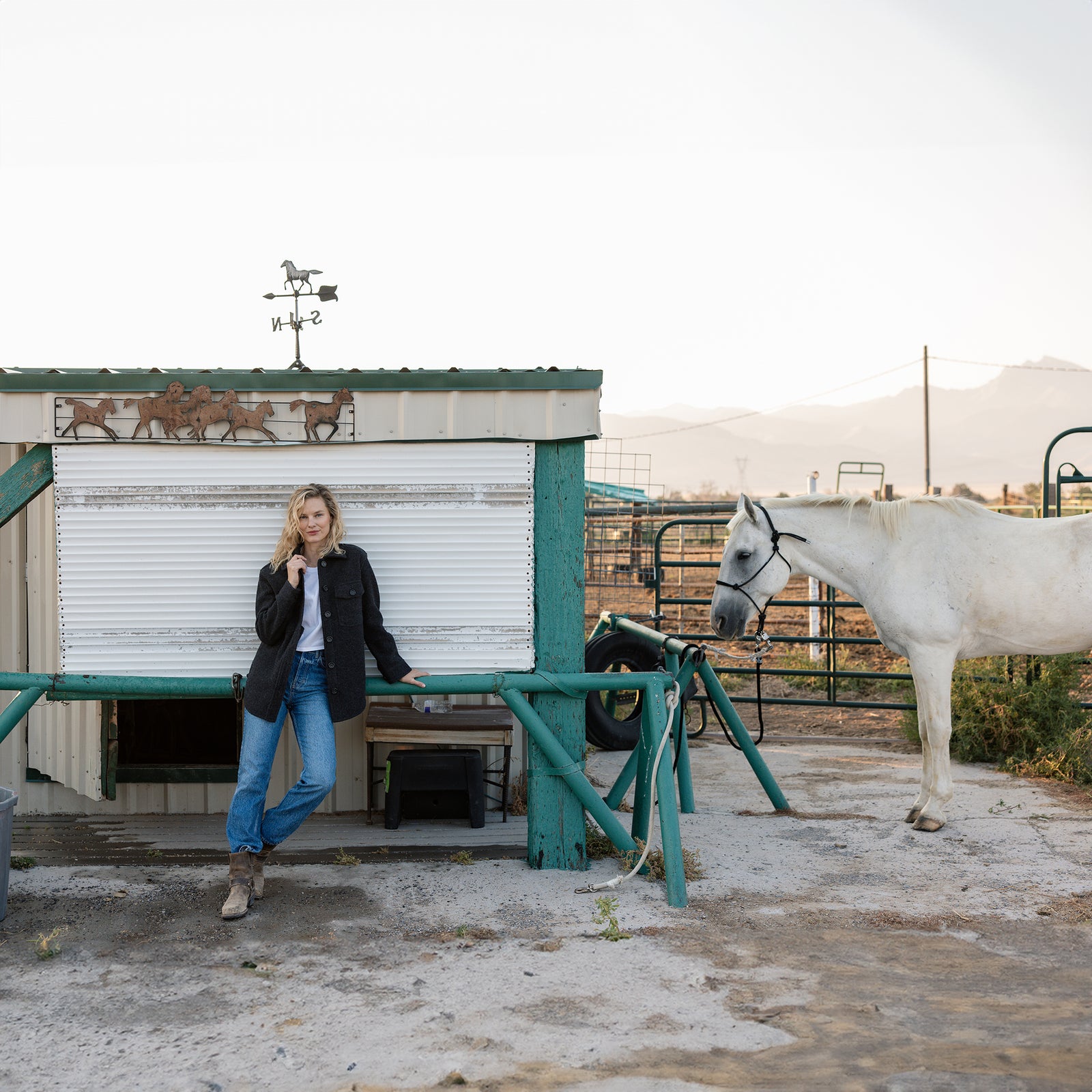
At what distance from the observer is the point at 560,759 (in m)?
4.79

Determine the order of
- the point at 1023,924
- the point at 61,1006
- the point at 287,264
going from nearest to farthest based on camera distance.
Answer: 1. the point at 61,1006
2. the point at 1023,924
3. the point at 287,264

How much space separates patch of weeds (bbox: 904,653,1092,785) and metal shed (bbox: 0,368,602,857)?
3.90 meters

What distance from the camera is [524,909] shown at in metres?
4.38

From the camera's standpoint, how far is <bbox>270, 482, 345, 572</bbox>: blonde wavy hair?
4.42 metres

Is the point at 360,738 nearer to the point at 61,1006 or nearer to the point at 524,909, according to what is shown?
the point at 524,909

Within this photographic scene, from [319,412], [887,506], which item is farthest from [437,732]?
[887,506]

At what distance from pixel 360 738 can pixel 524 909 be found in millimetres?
1985

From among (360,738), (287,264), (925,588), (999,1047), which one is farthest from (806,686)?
(999,1047)

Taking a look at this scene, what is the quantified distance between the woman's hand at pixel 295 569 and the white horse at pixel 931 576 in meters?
2.52

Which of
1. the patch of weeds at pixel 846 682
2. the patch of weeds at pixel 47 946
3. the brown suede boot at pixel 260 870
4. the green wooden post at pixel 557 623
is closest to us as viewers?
the patch of weeds at pixel 47 946

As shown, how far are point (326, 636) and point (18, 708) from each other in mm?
1489

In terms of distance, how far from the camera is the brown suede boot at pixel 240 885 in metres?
4.27

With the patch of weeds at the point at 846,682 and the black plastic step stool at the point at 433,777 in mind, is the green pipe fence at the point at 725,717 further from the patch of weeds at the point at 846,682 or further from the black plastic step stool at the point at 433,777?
the patch of weeds at the point at 846,682

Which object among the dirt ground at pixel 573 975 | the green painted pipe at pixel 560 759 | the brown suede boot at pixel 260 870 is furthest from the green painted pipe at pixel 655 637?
the brown suede boot at pixel 260 870
